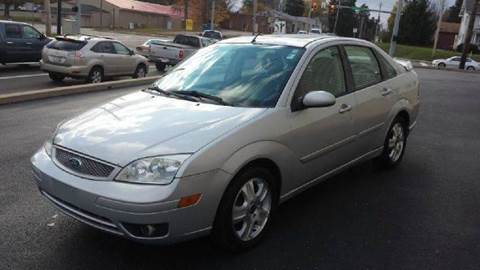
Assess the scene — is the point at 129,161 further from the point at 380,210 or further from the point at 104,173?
the point at 380,210

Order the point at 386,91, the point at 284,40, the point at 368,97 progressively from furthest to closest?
1. the point at 386,91
2. the point at 368,97
3. the point at 284,40

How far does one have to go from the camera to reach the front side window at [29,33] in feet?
57.5

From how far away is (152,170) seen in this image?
326 centimetres

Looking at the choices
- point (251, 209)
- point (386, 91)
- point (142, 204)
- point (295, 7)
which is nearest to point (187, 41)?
point (386, 91)

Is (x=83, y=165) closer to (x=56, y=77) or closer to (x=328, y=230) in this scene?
(x=328, y=230)

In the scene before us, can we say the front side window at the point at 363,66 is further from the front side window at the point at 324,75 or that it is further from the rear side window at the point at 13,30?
the rear side window at the point at 13,30

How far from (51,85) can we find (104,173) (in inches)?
473

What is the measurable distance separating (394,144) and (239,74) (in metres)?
2.58

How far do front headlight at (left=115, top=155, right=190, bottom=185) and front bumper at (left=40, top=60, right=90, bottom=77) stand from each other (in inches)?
474

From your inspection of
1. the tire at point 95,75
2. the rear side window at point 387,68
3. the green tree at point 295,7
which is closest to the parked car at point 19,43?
the tire at point 95,75

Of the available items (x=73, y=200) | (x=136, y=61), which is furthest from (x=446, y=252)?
(x=136, y=61)

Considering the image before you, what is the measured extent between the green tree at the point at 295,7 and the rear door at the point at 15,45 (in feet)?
358

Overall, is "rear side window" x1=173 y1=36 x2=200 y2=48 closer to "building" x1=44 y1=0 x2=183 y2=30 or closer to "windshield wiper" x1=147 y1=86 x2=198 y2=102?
"windshield wiper" x1=147 y1=86 x2=198 y2=102

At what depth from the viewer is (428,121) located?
10.1m
